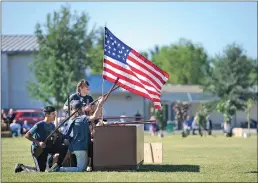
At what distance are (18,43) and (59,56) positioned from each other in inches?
523

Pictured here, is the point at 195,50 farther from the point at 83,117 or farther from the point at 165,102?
the point at 83,117

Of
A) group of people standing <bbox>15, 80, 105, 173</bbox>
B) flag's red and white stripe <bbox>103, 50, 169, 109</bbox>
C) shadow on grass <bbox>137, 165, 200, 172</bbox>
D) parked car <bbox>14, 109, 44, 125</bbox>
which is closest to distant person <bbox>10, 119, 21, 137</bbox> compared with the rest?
parked car <bbox>14, 109, 44, 125</bbox>

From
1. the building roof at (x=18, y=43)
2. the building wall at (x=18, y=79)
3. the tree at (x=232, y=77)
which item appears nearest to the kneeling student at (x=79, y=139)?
the building roof at (x=18, y=43)

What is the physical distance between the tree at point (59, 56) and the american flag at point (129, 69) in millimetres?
39116

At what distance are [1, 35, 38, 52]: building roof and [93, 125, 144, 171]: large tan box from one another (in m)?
51.9

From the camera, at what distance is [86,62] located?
5997cm

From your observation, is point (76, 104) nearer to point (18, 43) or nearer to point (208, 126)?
point (208, 126)

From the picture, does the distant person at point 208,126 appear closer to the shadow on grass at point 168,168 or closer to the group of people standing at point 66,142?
the shadow on grass at point 168,168

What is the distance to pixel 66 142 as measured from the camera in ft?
50.1

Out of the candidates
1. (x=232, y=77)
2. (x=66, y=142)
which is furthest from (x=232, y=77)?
(x=66, y=142)

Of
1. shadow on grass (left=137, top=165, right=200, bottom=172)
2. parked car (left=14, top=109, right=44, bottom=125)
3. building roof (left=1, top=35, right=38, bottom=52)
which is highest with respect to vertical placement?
building roof (left=1, top=35, right=38, bottom=52)

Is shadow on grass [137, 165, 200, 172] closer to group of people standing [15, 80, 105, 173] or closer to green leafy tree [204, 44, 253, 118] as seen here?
group of people standing [15, 80, 105, 173]

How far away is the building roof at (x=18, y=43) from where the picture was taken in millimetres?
67062

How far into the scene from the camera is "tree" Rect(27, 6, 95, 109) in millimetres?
55594
